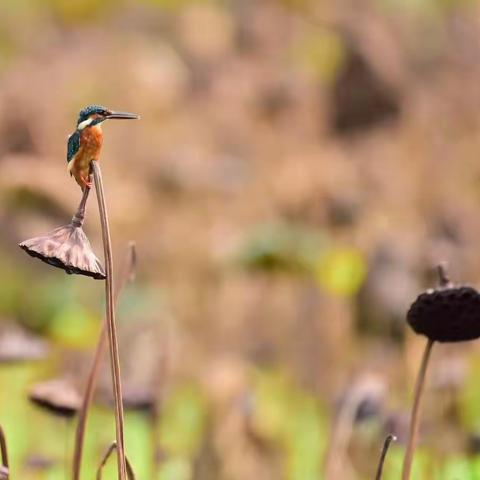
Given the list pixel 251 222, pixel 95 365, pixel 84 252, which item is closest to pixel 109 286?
pixel 84 252

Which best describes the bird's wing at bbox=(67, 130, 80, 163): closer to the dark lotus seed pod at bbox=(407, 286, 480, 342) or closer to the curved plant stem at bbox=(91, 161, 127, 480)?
the curved plant stem at bbox=(91, 161, 127, 480)

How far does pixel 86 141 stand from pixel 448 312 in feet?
0.60

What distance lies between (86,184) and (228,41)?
3516 millimetres

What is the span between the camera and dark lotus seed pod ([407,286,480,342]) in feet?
1.85

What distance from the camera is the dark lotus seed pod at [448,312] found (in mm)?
564

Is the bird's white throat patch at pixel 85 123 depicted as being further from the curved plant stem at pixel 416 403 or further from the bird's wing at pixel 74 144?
the curved plant stem at pixel 416 403

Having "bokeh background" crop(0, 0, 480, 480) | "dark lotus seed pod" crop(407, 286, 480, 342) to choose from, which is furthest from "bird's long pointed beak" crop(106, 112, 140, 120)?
"bokeh background" crop(0, 0, 480, 480)

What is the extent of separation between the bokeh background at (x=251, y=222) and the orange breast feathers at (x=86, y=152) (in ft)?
1.09

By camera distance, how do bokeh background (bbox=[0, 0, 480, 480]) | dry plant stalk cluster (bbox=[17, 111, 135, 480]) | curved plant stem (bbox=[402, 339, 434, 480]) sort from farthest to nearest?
bokeh background (bbox=[0, 0, 480, 480])
curved plant stem (bbox=[402, 339, 434, 480])
dry plant stalk cluster (bbox=[17, 111, 135, 480])

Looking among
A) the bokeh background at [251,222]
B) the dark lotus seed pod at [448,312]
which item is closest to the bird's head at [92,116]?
the dark lotus seed pod at [448,312]

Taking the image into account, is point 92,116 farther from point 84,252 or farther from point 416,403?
point 416,403

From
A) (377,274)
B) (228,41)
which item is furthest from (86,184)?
(228,41)

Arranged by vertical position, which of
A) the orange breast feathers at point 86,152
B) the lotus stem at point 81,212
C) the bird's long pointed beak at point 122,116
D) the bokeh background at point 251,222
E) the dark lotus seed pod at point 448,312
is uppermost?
the bokeh background at point 251,222

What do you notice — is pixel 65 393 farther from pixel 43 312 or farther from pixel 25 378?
pixel 43 312
